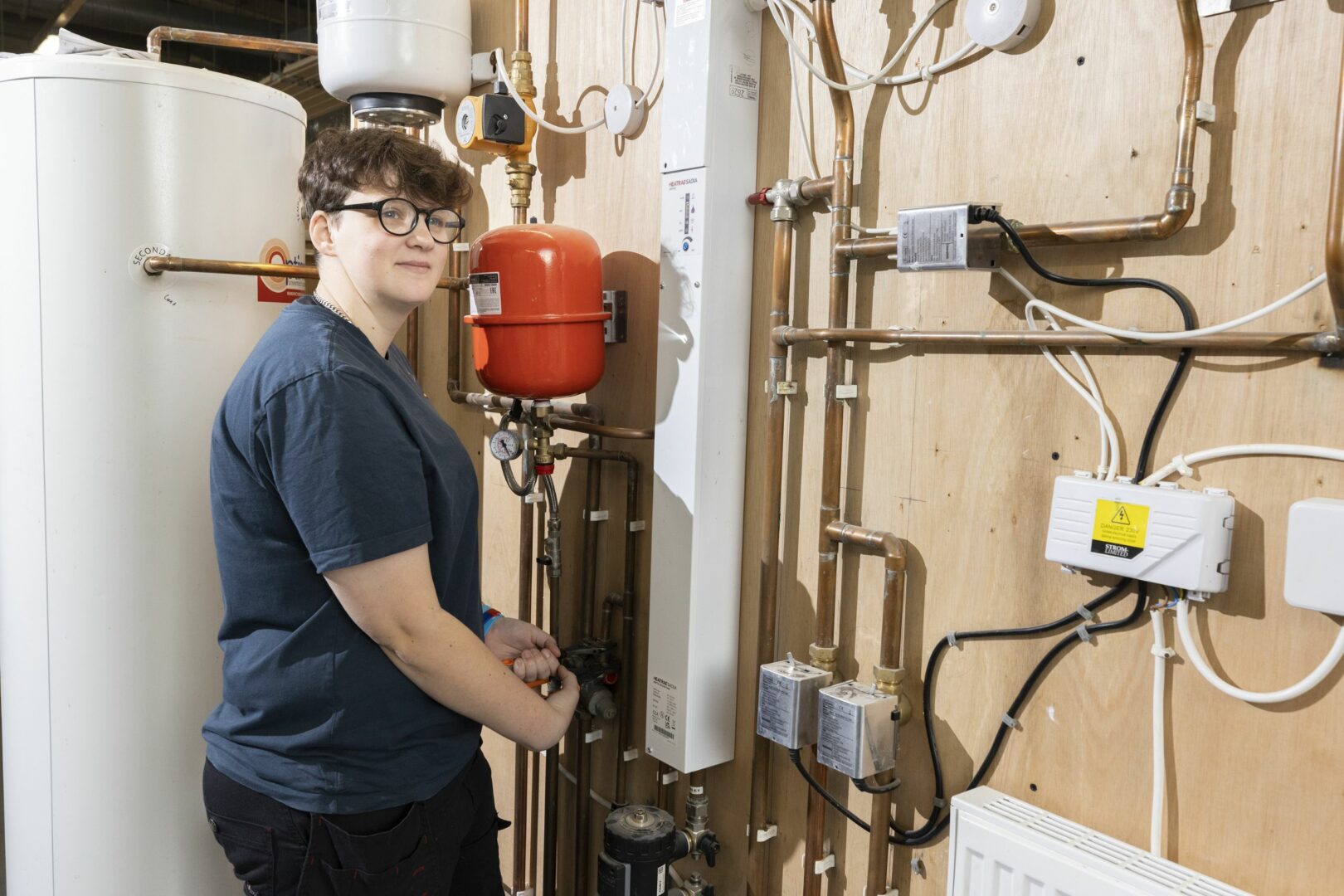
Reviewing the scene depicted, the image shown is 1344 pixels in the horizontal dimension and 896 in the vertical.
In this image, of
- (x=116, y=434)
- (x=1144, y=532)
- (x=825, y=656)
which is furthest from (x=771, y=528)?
(x=116, y=434)

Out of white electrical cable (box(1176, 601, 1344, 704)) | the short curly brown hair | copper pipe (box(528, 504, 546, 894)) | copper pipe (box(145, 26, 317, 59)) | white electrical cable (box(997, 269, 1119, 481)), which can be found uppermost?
copper pipe (box(145, 26, 317, 59))

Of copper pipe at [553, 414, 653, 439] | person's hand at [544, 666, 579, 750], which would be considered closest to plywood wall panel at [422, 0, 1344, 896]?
copper pipe at [553, 414, 653, 439]

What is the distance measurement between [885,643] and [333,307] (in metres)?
0.94

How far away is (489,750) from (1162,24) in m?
2.07

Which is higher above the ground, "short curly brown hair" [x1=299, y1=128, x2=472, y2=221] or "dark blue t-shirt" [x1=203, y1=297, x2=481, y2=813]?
"short curly brown hair" [x1=299, y1=128, x2=472, y2=221]

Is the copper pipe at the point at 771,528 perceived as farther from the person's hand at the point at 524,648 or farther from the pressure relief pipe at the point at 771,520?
the person's hand at the point at 524,648

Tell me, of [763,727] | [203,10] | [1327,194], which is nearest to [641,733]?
[763,727]

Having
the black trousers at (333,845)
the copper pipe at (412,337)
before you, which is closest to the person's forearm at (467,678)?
the black trousers at (333,845)

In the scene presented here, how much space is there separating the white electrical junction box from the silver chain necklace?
0.96 metres

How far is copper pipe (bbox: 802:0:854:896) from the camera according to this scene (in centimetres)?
149

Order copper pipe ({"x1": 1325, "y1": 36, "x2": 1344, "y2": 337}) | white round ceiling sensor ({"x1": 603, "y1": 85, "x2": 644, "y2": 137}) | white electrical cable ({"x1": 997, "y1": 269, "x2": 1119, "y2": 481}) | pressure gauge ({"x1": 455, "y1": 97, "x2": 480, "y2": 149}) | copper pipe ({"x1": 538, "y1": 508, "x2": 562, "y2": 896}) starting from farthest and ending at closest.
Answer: copper pipe ({"x1": 538, "y1": 508, "x2": 562, "y2": 896}) < pressure gauge ({"x1": 455, "y1": 97, "x2": 480, "y2": 149}) < white round ceiling sensor ({"x1": 603, "y1": 85, "x2": 644, "y2": 137}) < white electrical cable ({"x1": 997, "y1": 269, "x2": 1119, "y2": 481}) < copper pipe ({"x1": 1325, "y1": 36, "x2": 1344, "y2": 337})

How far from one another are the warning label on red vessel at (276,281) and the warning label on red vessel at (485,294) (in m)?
0.32

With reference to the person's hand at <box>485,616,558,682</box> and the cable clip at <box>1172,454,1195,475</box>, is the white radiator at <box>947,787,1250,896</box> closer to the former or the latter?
the cable clip at <box>1172,454,1195,475</box>

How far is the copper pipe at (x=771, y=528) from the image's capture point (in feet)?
5.34
